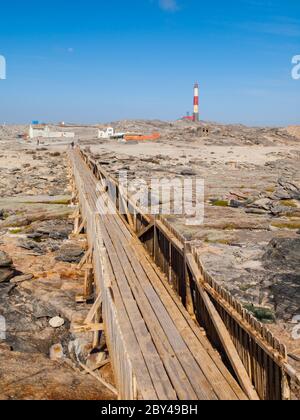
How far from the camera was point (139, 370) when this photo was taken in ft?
18.9

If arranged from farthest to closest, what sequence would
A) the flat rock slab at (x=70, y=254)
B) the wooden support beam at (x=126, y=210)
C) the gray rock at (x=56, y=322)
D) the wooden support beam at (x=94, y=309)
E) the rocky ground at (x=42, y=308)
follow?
1. the flat rock slab at (x=70, y=254)
2. the wooden support beam at (x=126, y=210)
3. the gray rock at (x=56, y=322)
4. the wooden support beam at (x=94, y=309)
5. the rocky ground at (x=42, y=308)

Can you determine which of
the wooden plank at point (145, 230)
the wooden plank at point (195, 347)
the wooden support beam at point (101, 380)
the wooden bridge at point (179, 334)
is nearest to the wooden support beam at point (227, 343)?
the wooden bridge at point (179, 334)

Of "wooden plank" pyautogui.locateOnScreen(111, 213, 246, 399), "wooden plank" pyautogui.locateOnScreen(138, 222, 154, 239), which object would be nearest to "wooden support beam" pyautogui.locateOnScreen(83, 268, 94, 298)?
"wooden plank" pyautogui.locateOnScreen(138, 222, 154, 239)

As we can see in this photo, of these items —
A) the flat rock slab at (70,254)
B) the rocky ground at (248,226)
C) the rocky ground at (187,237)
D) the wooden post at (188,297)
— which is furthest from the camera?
the flat rock slab at (70,254)

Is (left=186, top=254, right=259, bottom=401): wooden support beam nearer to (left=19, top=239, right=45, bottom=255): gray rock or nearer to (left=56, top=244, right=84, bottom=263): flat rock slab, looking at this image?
(left=56, top=244, right=84, bottom=263): flat rock slab

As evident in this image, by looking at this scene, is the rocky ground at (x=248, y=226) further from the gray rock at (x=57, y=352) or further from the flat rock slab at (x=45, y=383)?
the gray rock at (x=57, y=352)

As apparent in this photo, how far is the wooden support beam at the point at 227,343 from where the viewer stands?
547 cm

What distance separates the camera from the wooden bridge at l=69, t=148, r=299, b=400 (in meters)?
5.30

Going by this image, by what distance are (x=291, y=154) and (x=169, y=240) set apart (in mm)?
59432

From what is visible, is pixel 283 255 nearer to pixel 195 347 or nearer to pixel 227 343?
pixel 195 347

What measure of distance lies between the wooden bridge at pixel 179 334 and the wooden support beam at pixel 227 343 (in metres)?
0.01

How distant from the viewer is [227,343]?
6141mm

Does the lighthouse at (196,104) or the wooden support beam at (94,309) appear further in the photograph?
the lighthouse at (196,104)
